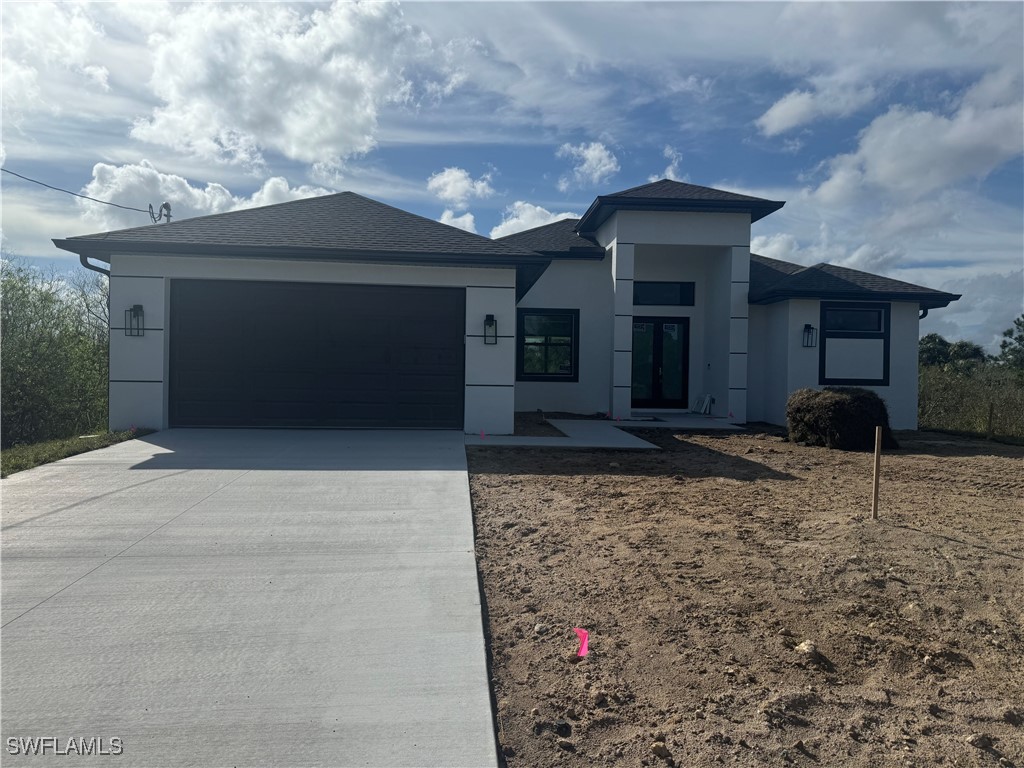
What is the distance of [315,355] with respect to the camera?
463 inches

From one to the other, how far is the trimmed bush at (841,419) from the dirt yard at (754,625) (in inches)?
149

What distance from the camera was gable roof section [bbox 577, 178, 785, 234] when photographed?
1505 cm

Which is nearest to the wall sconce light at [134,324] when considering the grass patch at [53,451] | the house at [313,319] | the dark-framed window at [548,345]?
the house at [313,319]

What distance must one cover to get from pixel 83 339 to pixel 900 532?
15.8 metres

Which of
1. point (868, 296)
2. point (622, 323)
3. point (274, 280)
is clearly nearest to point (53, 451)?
point (274, 280)

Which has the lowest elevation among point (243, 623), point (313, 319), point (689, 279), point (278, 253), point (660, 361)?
point (243, 623)

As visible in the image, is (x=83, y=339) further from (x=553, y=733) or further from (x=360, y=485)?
(x=553, y=733)

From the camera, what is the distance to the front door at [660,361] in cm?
1742

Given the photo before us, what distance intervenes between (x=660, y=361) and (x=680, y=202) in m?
4.11

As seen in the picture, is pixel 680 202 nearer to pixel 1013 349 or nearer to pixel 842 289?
pixel 842 289

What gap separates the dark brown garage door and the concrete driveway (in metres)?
4.13

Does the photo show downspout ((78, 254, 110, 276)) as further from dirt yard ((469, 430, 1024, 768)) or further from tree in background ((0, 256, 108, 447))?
dirt yard ((469, 430, 1024, 768))

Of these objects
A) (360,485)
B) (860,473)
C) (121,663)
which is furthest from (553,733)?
(860,473)

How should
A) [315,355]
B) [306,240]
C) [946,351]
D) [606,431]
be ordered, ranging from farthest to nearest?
[946,351] → [606,431] → [315,355] → [306,240]
